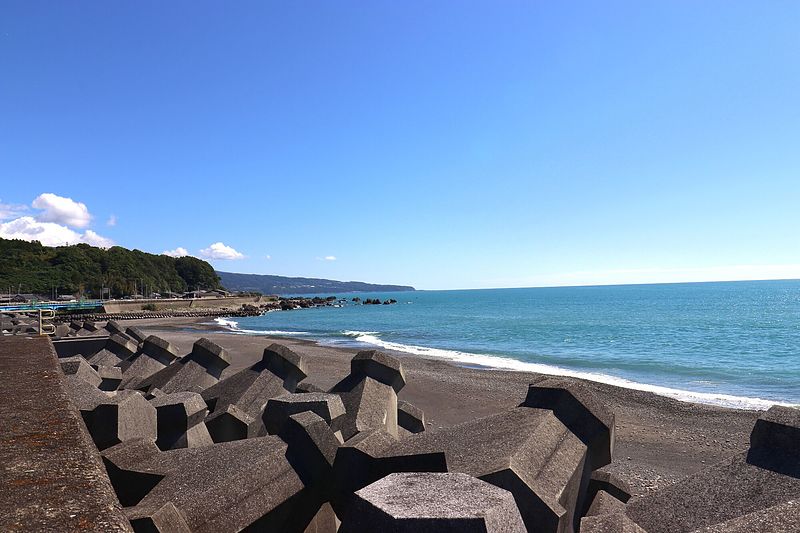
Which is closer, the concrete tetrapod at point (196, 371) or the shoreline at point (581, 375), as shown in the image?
the concrete tetrapod at point (196, 371)

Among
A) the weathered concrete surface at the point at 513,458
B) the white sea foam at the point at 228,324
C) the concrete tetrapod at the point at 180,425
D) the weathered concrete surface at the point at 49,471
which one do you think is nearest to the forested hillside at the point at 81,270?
the white sea foam at the point at 228,324

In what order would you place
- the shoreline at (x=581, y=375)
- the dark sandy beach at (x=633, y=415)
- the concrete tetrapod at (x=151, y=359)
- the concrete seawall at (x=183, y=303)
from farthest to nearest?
the concrete seawall at (x=183, y=303) < the shoreline at (x=581, y=375) < the concrete tetrapod at (x=151, y=359) < the dark sandy beach at (x=633, y=415)

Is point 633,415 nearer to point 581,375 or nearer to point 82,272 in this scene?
point 581,375

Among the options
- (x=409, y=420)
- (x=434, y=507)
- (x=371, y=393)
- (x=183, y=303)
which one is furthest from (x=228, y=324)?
(x=434, y=507)

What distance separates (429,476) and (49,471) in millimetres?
1569

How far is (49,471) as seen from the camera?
6.21 ft

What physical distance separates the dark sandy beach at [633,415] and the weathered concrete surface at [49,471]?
12.1ft

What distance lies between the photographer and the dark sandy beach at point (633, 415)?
8438 millimetres

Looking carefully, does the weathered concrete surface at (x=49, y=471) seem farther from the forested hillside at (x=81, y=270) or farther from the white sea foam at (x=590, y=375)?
the forested hillside at (x=81, y=270)

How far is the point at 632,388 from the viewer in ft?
52.5

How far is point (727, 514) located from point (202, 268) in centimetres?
14589

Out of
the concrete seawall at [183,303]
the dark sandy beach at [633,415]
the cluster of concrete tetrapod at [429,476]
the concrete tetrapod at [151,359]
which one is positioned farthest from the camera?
the concrete seawall at [183,303]

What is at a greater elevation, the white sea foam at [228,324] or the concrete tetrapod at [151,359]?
the concrete tetrapod at [151,359]

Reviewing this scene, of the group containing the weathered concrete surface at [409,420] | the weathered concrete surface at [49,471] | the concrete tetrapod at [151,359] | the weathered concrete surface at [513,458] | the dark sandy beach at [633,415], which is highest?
the weathered concrete surface at [49,471]
